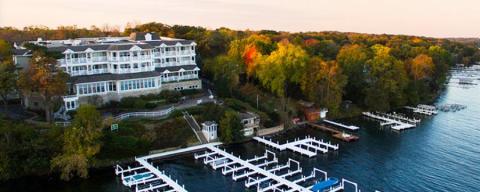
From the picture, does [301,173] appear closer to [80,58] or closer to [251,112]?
[251,112]

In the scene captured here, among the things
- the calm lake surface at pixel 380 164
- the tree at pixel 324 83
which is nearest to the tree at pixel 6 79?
the calm lake surface at pixel 380 164

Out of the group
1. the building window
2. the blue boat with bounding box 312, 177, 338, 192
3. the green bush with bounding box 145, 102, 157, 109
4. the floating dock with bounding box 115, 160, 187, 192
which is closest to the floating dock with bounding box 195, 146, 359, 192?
the blue boat with bounding box 312, 177, 338, 192

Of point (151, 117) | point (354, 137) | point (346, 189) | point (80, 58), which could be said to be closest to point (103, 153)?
point (151, 117)

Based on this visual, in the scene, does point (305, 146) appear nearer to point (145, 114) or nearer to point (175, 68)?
point (145, 114)

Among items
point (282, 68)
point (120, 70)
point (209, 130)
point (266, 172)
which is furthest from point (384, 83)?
point (120, 70)

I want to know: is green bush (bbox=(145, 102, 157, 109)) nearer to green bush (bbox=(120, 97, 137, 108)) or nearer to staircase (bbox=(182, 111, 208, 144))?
green bush (bbox=(120, 97, 137, 108))
